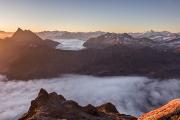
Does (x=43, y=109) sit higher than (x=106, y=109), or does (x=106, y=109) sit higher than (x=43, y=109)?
(x=43, y=109)

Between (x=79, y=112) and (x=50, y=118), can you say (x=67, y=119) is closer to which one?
(x=50, y=118)

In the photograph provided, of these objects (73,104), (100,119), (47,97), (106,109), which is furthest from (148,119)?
(106,109)

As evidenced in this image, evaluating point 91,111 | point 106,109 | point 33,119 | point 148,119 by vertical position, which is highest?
point 148,119

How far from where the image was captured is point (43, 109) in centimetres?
6988

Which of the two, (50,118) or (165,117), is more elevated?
(165,117)

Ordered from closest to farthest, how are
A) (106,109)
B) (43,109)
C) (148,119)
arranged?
(148,119), (43,109), (106,109)

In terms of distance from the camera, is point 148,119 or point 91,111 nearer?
point 148,119

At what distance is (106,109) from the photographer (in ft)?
338

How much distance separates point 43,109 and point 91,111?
526 inches

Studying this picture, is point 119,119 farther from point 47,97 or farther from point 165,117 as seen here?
point 165,117

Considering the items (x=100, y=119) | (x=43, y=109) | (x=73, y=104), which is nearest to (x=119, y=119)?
(x=100, y=119)

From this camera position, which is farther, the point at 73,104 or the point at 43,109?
the point at 73,104

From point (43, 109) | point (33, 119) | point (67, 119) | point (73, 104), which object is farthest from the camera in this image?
point (73, 104)

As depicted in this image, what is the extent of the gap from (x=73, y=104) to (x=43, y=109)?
44.0 ft
